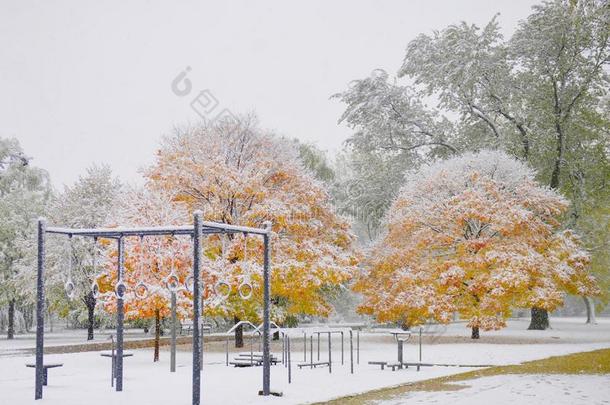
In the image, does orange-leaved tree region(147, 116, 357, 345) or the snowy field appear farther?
orange-leaved tree region(147, 116, 357, 345)

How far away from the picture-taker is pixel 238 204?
2694 cm

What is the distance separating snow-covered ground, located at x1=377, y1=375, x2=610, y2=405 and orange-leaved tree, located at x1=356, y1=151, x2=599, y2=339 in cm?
1212

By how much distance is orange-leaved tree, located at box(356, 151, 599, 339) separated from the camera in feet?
89.8

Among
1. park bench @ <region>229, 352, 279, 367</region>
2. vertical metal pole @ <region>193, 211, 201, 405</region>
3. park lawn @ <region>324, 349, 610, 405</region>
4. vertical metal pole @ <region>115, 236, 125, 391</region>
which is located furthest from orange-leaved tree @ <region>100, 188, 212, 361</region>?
vertical metal pole @ <region>193, 211, 201, 405</region>

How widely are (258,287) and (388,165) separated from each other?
1552 cm

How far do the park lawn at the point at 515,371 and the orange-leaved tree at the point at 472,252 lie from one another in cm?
517

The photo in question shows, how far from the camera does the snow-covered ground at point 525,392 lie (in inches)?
455

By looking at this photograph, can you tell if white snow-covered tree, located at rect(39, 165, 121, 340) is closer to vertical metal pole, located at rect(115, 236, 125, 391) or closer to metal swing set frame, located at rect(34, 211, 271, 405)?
vertical metal pole, located at rect(115, 236, 125, 391)

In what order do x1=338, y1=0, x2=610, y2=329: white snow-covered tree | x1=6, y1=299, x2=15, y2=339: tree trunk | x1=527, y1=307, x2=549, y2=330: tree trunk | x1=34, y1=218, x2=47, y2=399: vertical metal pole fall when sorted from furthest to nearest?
x1=527, y1=307, x2=549, y2=330: tree trunk < x1=6, y1=299, x2=15, y2=339: tree trunk < x1=338, y1=0, x2=610, y2=329: white snow-covered tree < x1=34, y1=218, x2=47, y2=399: vertical metal pole

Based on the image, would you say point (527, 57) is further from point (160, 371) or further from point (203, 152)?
point (160, 371)

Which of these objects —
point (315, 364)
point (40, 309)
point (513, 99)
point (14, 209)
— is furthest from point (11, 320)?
point (40, 309)

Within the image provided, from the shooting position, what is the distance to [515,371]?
16.5 meters

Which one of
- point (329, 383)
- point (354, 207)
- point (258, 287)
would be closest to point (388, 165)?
point (354, 207)

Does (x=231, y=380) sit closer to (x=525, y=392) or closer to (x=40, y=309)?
(x=40, y=309)
